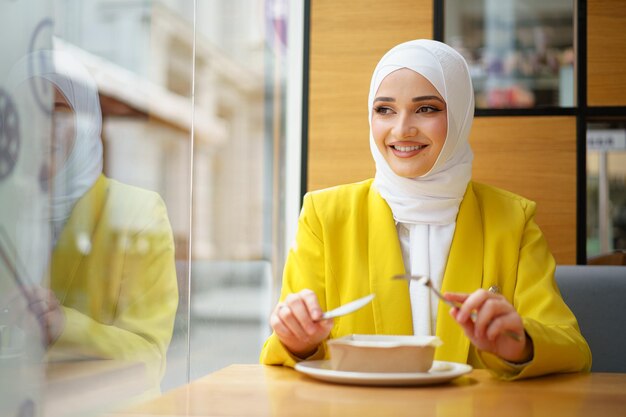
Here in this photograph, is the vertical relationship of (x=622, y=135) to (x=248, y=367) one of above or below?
above

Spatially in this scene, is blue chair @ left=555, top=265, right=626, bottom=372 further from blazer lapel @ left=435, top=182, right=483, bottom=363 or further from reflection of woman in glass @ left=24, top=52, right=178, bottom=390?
reflection of woman in glass @ left=24, top=52, right=178, bottom=390

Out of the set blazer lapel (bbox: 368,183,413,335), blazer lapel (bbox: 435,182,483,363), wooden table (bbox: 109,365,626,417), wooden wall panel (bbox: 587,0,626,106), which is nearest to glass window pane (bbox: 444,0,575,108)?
wooden wall panel (bbox: 587,0,626,106)

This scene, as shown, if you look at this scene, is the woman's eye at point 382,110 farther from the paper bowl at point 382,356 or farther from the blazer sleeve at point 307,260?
the paper bowl at point 382,356

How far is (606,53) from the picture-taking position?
7.59 feet

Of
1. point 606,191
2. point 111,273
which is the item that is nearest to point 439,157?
point 111,273

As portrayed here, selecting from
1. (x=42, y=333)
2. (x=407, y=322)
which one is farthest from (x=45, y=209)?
(x=407, y=322)

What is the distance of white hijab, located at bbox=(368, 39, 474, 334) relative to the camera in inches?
60.4

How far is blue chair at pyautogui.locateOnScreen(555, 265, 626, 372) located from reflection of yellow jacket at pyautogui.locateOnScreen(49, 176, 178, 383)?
1011 mm

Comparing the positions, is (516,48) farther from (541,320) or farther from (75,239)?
(75,239)

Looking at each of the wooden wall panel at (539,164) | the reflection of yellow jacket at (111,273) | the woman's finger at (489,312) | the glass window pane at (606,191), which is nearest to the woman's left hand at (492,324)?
the woman's finger at (489,312)

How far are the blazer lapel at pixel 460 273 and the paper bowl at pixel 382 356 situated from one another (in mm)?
421

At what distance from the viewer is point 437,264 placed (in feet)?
5.03

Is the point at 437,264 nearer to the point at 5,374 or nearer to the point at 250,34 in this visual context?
the point at 5,374

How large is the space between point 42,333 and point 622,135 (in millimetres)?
2186
